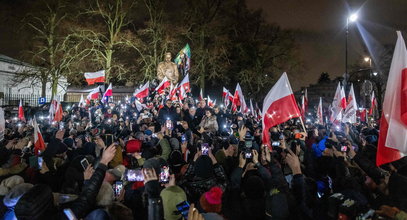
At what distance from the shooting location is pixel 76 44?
26.0m

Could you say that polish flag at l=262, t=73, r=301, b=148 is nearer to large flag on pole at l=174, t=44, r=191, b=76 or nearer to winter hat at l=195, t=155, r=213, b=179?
winter hat at l=195, t=155, r=213, b=179

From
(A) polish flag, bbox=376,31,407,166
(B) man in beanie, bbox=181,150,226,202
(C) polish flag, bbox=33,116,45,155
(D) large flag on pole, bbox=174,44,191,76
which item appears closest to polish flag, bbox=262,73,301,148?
(B) man in beanie, bbox=181,150,226,202

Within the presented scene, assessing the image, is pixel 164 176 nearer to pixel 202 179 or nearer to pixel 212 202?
pixel 202 179

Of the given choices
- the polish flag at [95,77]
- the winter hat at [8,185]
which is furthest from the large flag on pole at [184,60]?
the winter hat at [8,185]

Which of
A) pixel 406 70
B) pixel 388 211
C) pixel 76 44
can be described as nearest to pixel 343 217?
pixel 388 211

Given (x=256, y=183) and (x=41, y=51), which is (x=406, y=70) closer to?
(x=256, y=183)

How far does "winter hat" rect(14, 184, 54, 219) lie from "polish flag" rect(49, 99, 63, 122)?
39.1 ft

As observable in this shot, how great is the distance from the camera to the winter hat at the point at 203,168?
15.0ft

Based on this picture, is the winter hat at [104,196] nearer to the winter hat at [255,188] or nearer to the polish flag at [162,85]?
the winter hat at [255,188]

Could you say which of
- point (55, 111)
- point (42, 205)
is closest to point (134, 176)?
point (42, 205)

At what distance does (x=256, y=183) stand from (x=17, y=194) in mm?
2885

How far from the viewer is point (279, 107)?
5.51 metres

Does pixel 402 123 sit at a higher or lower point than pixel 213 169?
higher

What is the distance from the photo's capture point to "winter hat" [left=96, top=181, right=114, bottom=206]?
348cm
